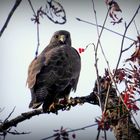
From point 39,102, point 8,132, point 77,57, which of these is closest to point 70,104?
point 39,102

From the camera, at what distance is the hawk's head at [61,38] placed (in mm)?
9188

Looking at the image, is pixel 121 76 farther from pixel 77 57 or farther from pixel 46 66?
pixel 77 57

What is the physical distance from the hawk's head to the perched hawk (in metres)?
1.35

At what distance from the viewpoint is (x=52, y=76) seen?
21.8 feet

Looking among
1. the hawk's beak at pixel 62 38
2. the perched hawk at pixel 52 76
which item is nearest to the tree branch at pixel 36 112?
the perched hawk at pixel 52 76

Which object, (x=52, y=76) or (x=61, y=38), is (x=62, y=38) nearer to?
(x=61, y=38)

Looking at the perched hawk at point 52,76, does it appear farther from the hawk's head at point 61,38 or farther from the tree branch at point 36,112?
the hawk's head at point 61,38

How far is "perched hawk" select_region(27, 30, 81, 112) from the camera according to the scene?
6207 millimetres

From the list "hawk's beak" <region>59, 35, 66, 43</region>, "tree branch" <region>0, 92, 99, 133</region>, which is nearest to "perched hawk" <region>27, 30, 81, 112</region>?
"tree branch" <region>0, 92, 99, 133</region>

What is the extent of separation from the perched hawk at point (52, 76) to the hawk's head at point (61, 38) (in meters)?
1.35

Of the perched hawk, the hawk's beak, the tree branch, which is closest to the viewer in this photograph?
the tree branch

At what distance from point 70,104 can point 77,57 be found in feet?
7.30

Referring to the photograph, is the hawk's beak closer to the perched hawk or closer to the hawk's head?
the hawk's head

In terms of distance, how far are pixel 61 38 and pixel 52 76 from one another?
2.76 m
